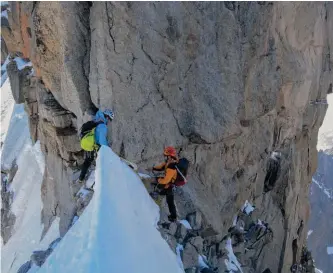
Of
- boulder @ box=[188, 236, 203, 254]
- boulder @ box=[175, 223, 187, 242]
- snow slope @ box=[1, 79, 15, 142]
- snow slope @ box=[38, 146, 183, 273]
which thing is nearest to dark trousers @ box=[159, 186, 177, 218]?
boulder @ box=[175, 223, 187, 242]

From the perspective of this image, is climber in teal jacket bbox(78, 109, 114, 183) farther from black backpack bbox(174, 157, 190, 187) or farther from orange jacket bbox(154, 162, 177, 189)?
black backpack bbox(174, 157, 190, 187)

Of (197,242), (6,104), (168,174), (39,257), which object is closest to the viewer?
(168,174)

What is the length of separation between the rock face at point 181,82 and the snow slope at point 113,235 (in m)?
3.04

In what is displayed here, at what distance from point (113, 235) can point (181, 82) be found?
6.78 m

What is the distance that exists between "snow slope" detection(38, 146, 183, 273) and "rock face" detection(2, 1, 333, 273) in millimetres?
3044

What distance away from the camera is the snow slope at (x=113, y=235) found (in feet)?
19.6

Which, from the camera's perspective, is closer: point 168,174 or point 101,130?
point 101,130

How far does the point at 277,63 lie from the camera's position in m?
15.2

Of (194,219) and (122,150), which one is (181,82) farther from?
(194,219)

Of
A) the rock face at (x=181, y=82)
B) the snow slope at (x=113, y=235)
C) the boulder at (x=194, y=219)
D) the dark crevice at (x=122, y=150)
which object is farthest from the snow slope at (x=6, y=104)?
the snow slope at (x=113, y=235)

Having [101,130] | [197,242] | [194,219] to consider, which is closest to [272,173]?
[194,219]

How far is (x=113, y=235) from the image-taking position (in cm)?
645

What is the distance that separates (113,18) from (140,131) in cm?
304

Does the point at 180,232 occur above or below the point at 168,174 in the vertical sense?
below
